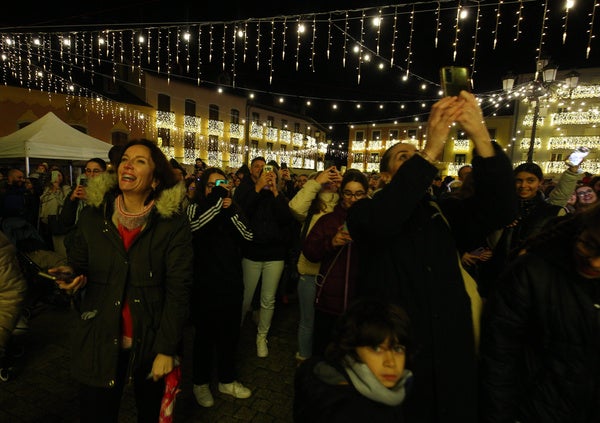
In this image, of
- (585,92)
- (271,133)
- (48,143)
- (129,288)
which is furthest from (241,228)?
(271,133)

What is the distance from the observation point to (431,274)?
1.62 m

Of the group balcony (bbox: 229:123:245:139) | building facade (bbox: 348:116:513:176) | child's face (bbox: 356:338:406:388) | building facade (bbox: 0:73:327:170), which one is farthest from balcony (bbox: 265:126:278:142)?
child's face (bbox: 356:338:406:388)

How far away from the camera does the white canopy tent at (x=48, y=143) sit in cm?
944

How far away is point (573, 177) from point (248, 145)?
32.2 meters

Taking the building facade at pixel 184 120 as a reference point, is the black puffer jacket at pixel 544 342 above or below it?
below

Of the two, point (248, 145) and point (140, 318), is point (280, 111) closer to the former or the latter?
point (248, 145)

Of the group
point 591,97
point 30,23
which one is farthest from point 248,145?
point 591,97

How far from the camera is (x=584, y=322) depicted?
1491 millimetres

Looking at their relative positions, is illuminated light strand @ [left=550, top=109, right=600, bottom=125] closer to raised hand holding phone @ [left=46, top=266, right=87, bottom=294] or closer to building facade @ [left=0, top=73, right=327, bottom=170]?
building facade @ [left=0, top=73, right=327, bottom=170]

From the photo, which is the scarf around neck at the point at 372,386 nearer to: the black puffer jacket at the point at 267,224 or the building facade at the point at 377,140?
the black puffer jacket at the point at 267,224

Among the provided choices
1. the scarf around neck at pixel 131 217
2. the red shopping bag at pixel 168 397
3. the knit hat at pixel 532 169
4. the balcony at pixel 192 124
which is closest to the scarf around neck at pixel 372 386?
the red shopping bag at pixel 168 397

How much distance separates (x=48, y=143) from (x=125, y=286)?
1048 cm

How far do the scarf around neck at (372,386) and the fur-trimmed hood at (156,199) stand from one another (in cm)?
147

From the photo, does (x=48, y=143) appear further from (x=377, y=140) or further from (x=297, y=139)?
(x=377, y=140)
